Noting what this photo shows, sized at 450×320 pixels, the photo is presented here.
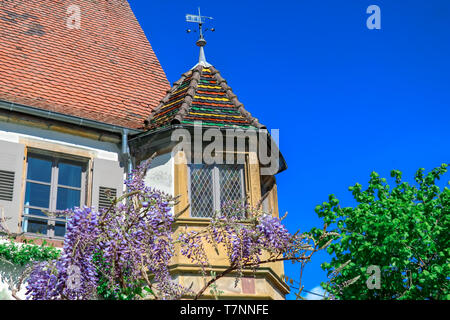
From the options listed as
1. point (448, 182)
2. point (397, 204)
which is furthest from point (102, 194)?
point (448, 182)

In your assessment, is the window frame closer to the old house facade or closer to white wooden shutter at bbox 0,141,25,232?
the old house facade

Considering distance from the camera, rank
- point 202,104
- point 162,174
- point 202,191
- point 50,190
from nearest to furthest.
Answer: point 50,190 < point 202,191 < point 162,174 < point 202,104

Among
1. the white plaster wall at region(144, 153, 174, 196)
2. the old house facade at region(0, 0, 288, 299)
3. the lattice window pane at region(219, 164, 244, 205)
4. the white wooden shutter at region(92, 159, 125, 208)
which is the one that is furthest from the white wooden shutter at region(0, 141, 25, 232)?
the lattice window pane at region(219, 164, 244, 205)

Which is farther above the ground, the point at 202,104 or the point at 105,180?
the point at 202,104

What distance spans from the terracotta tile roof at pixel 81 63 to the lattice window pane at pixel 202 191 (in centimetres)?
152

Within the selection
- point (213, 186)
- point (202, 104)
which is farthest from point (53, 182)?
point (202, 104)

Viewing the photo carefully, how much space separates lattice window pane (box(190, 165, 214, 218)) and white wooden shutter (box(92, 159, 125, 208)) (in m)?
1.14

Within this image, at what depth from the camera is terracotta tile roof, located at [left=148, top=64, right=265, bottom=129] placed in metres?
11.2

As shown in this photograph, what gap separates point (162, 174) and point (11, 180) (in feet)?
7.57

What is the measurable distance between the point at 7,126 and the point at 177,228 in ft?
9.68

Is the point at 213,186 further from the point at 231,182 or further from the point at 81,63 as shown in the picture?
the point at 81,63

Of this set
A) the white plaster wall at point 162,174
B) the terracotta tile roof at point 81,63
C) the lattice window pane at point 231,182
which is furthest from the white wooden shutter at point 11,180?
the lattice window pane at point 231,182

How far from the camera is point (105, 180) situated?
1042 cm
